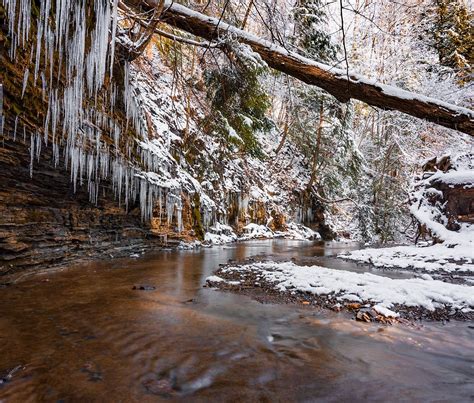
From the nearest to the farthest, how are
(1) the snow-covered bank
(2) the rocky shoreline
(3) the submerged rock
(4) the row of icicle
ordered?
→ (2) the rocky shoreline, (4) the row of icicle, (3) the submerged rock, (1) the snow-covered bank

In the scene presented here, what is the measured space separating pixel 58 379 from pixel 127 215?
7388 millimetres

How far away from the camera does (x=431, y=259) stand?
785cm

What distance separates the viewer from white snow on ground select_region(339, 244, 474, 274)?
6.89 metres

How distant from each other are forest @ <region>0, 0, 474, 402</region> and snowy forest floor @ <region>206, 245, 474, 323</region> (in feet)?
0.12

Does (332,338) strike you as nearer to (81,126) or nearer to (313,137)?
(81,126)

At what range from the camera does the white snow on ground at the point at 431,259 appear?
6895mm

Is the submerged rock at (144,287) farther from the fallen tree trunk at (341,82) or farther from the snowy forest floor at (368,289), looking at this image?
the fallen tree trunk at (341,82)

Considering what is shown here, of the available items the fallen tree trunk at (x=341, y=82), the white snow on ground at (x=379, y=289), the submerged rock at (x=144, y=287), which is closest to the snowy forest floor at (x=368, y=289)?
the white snow on ground at (x=379, y=289)

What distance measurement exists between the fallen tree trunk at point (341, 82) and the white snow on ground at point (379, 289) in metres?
2.23

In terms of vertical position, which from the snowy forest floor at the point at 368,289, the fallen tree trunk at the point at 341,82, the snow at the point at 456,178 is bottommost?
the snowy forest floor at the point at 368,289

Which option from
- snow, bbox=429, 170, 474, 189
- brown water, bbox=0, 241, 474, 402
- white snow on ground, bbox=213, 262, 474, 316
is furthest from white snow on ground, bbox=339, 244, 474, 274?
brown water, bbox=0, 241, 474, 402

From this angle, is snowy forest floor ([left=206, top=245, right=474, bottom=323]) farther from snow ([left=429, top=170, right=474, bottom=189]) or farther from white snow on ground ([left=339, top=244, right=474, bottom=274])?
snow ([left=429, top=170, right=474, bottom=189])

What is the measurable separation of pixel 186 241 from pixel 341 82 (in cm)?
835

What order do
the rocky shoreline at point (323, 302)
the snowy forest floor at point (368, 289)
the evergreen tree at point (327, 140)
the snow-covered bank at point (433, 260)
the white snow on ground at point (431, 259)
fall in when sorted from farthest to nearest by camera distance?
the evergreen tree at point (327, 140), the white snow on ground at point (431, 259), the snow-covered bank at point (433, 260), the snowy forest floor at point (368, 289), the rocky shoreline at point (323, 302)
